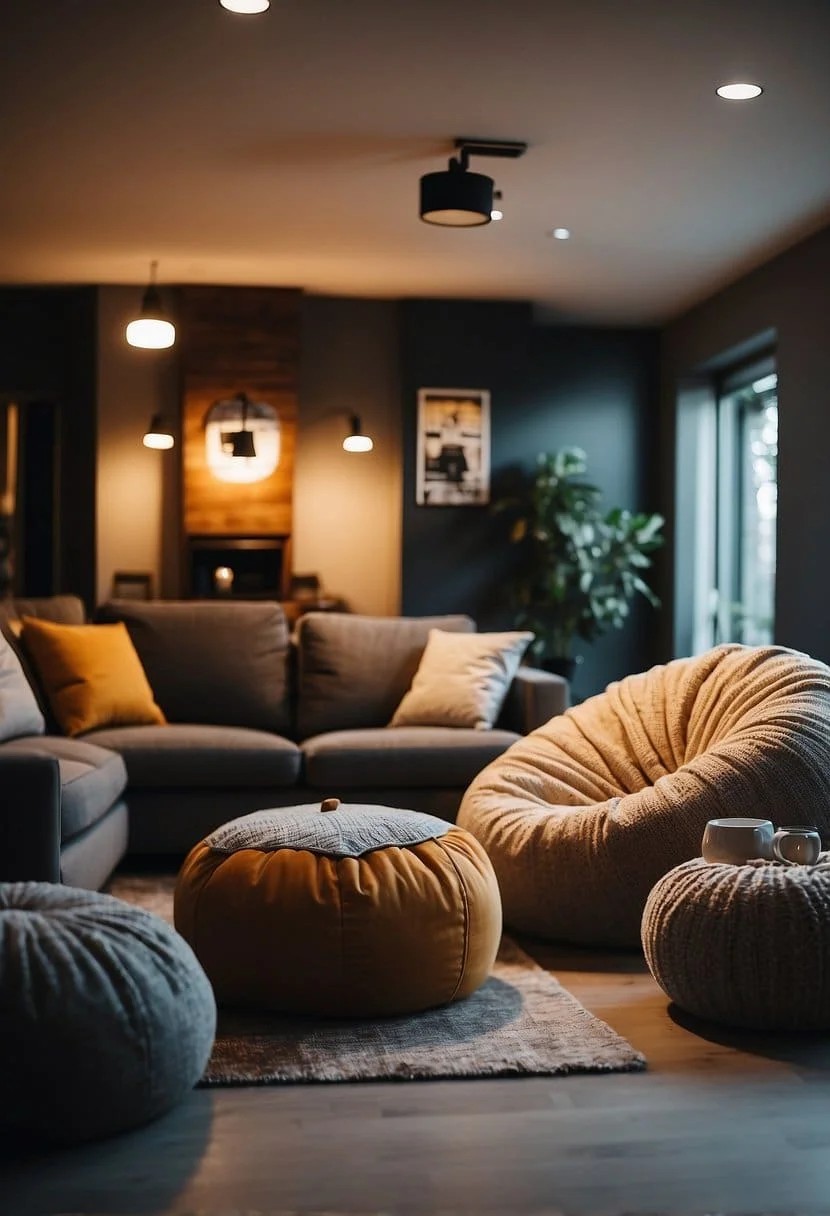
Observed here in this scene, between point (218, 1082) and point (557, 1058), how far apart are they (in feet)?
2.26

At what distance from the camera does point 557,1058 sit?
2.89m

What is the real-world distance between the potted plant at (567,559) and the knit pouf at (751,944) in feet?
15.7

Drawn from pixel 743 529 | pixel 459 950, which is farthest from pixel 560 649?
pixel 459 950

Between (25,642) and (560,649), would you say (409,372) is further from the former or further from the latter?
(25,642)

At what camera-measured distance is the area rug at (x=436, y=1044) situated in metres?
2.82

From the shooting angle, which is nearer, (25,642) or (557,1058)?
(557,1058)

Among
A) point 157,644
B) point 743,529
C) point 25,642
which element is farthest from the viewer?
point 743,529

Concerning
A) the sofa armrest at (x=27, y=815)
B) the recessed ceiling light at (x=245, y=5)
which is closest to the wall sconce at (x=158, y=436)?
the recessed ceiling light at (x=245, y=5)

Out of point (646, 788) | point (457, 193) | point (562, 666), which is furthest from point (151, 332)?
point (646, 788)

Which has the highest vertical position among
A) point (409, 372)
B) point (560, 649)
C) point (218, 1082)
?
point (409, 372)

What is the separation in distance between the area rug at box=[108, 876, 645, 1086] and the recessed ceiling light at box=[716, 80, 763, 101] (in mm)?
2916

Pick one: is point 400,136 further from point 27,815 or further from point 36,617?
point 27,815

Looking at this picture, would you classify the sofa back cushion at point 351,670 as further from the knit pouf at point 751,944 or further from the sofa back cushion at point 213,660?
the knit pouf at point 751,944

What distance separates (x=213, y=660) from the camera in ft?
18.2
